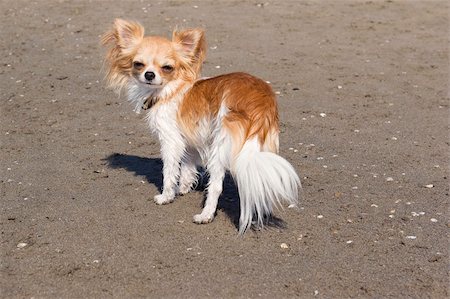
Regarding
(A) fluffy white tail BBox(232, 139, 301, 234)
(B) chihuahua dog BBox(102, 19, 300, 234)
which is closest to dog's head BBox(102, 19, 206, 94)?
(B) chihuahua dog BBox(102, 19, 300, 234)

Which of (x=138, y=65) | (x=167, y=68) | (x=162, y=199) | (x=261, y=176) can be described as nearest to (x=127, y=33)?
(x=138, y=65)

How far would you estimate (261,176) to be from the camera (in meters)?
4.76

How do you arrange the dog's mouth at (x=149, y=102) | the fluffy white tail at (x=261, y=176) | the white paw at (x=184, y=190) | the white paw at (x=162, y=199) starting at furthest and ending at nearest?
the white paw at (x=184, y=190) < the white paw at (x=162, y=199) < the dog's mouth at (x=149, y=102) < the fluffy white tail at (x=261, y=176)

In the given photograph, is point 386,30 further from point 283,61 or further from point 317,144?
point 317,144

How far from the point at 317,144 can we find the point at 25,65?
4876 mm

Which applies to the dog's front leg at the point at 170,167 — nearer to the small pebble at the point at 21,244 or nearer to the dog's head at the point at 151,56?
the dog's head at the point at 151,56

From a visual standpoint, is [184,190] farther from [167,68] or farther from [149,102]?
[167,68]

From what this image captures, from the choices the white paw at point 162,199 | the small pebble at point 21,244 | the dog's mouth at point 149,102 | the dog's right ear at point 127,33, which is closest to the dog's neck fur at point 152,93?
the dog's mouth at point 149,102

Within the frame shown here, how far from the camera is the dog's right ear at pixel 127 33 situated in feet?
18.9

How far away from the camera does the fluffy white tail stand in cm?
474

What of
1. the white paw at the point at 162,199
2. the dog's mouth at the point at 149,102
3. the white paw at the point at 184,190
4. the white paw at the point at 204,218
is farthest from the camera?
the white paw at the point at 184,190

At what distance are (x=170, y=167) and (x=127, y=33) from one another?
116 cm

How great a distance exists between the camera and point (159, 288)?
451 centimetres

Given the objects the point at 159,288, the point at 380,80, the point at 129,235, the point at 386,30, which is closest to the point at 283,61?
the point at 380,80
